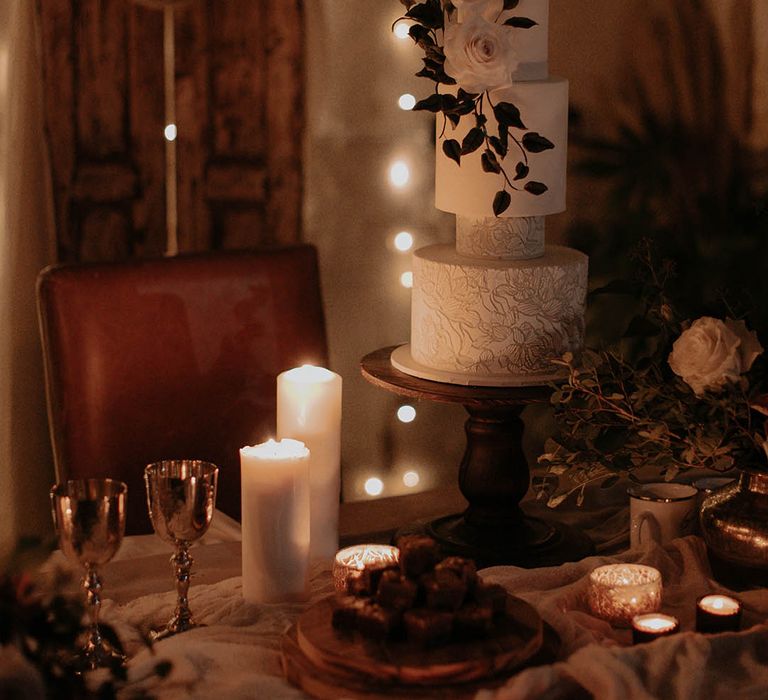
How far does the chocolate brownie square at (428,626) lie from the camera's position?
3.47 ft

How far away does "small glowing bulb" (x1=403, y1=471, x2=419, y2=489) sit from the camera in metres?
2.38

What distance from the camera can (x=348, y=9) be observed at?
2139 millimetres

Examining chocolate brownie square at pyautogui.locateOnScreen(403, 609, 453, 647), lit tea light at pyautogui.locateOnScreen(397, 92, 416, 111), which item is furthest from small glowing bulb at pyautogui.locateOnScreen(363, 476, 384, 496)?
chocolate brownie square at pyautogui.locateOnScreen(403, 609, 453, 647)

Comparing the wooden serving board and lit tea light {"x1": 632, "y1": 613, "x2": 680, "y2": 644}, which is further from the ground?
the wooden serving board

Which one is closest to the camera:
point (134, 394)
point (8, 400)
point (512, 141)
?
point (512, 141)

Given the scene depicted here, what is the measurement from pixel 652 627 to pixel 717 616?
64mm

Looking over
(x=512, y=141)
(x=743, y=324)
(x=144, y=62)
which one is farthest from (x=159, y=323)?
(x=743, y=324)

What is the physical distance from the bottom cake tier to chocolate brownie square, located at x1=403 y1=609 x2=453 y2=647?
501mm

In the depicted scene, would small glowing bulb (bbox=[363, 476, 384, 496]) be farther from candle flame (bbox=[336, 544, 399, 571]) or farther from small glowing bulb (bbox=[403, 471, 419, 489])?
candle flame (bbox=[336, 544, 399, 571])

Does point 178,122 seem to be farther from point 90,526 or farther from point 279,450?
point 90,526

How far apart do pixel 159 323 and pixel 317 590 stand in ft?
1.98

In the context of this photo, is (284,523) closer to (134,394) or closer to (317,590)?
(317,590)

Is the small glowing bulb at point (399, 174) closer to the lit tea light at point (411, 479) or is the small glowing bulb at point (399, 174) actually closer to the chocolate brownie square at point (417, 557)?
the lit tea light at point (411, 479)

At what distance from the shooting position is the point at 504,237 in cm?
158
